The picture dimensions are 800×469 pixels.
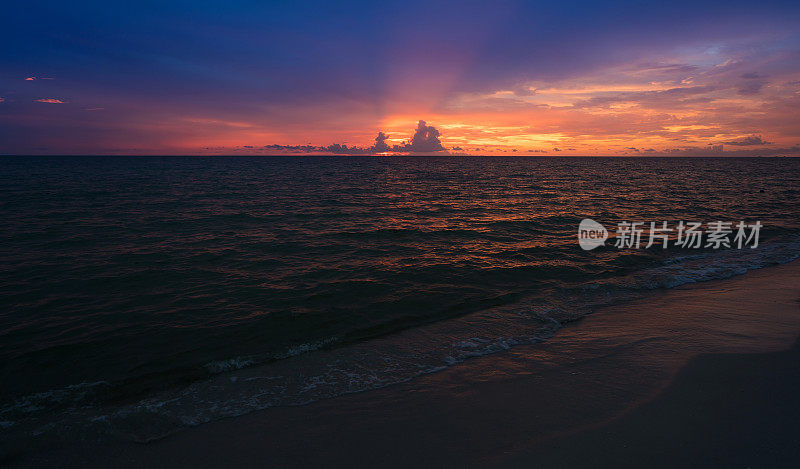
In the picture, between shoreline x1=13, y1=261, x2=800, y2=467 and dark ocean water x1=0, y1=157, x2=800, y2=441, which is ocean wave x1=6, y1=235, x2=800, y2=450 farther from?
shoreline x1=13, y1=261, x2=800, y2=467

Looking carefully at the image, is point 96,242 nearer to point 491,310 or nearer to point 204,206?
point 204,206

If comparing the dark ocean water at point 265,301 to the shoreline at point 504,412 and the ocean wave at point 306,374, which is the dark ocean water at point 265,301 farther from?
the shoreline at point 504,412

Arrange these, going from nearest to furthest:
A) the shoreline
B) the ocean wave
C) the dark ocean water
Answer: the shoreline
the ocean wave
the dark ocean water

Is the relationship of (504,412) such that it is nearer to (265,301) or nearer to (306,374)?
(306,374)

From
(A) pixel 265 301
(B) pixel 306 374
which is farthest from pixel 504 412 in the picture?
(A) pixel 265 301

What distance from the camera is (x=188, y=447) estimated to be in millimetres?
4922

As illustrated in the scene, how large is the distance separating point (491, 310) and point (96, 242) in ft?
60.9

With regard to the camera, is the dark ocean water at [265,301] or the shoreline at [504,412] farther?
the dark ocean water at [265,301]

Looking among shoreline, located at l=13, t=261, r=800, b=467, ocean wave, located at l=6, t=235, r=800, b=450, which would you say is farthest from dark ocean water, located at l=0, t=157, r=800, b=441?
shoreline, located at l=13, t=261, r=800, b=467

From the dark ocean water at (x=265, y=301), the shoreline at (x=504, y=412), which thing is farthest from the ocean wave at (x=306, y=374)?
the shoreline at (x=504, y=412)

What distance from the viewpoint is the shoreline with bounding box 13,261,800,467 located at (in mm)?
4562

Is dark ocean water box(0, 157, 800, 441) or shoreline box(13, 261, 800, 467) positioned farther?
dark ocean water box(0, 157, 800, 441)

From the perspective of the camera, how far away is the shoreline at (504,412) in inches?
180

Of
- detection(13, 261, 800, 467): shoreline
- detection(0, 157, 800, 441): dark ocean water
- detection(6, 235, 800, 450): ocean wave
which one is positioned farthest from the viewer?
detection(0, 157, 800, 441): dark ocean water
